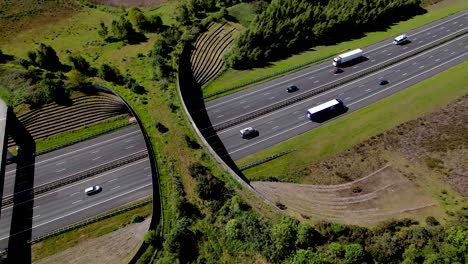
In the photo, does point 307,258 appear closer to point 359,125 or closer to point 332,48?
point 359,125

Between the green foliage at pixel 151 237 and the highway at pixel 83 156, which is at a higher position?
the highway at pixel 83 156

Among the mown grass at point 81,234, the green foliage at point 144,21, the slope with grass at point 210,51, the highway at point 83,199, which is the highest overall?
the green foliage at point 144,21

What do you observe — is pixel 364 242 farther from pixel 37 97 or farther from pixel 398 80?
pixel 37 97

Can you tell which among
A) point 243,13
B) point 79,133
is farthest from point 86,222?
point 243,13

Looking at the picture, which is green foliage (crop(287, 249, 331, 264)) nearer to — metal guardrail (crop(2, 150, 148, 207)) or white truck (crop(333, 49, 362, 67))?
metal guardrail (crop(2, 150, 148, 207))

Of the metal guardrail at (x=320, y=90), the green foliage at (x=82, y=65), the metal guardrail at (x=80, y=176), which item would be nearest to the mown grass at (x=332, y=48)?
the metal guardrail at (x=320, y=90)

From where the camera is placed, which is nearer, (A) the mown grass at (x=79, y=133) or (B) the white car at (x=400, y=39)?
(A) the mown grass at (x=79, y=133)

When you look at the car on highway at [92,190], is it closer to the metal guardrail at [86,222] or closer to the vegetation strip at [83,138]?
the metal guardrail at [86,222]
